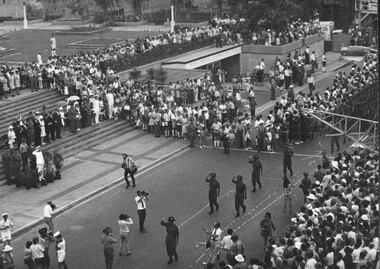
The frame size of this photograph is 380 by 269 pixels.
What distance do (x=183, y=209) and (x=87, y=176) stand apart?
5.25m

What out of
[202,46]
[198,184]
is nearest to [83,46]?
[202,46]

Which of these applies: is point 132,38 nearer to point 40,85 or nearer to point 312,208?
point 40,85

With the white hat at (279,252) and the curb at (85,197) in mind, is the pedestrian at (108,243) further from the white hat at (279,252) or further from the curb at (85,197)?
the curb at (85,197)

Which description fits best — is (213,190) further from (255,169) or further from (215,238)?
(215,238)

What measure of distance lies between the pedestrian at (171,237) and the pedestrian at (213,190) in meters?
3.12

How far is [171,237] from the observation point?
21.1m

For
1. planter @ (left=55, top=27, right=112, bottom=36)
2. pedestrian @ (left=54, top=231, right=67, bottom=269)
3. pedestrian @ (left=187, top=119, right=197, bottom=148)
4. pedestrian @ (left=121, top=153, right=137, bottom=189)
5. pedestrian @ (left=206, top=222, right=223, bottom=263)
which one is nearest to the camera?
pedestrian @ (left=206, top=222, right=223, bottom=263)

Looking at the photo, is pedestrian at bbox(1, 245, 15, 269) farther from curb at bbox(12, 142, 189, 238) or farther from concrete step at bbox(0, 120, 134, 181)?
concrete step at bbox(0, 120, 134, 181)

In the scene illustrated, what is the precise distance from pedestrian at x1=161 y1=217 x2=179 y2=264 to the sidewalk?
5636 mm

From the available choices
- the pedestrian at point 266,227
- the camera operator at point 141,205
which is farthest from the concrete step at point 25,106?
the pedestrian at point 266,227

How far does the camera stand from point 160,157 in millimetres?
31641

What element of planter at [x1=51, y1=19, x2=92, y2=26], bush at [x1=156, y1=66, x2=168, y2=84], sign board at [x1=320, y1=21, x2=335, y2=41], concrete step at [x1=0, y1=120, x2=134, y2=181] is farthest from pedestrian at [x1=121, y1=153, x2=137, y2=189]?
planter at [x1=51, y1=19, x2=92, y2=26]

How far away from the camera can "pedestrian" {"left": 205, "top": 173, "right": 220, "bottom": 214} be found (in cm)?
2403

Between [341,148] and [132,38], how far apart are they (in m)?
26.9
